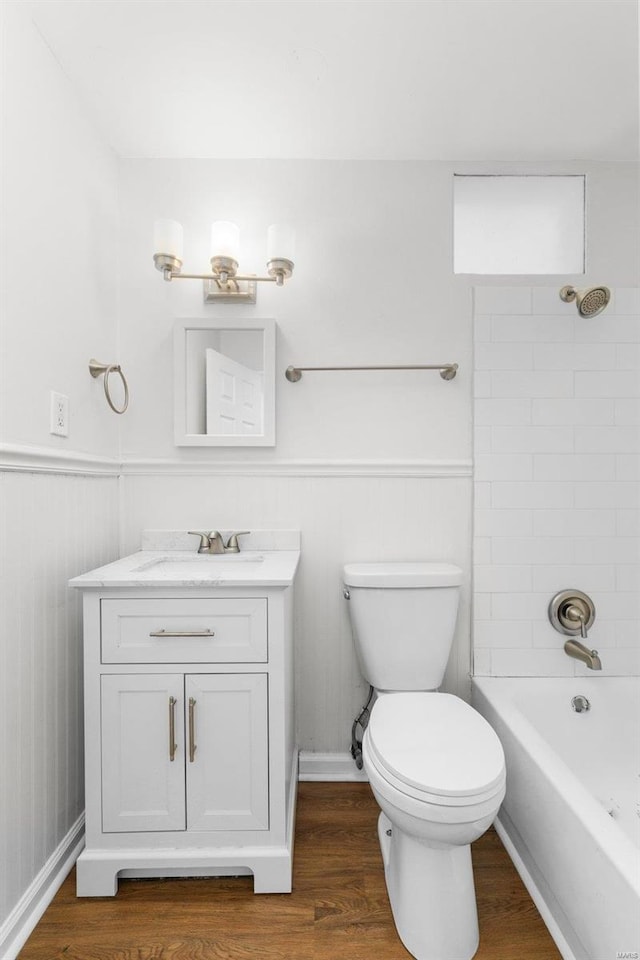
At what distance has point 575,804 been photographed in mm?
1105

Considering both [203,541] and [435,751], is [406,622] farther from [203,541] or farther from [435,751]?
[203,541]

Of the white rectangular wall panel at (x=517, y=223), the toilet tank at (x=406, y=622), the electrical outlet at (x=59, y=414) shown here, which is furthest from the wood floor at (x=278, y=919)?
the white rectangular wall panel at (x=517, y=223)

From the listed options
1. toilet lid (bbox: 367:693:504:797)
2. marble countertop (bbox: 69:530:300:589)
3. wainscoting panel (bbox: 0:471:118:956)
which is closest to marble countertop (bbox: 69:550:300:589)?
marble countertop (bbox: 69:530:300:589)

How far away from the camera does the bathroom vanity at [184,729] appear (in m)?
1.27

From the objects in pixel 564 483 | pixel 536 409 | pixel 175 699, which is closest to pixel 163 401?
pixel 175 699

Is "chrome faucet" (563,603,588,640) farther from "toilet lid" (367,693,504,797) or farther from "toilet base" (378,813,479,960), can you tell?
"toilet base" (378,813,479,960)

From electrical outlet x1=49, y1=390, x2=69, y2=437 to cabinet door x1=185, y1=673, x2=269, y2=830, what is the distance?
0.77 meters

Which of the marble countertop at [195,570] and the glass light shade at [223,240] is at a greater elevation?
the glass light shade at [223,240]

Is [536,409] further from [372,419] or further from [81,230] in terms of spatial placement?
[81,230]

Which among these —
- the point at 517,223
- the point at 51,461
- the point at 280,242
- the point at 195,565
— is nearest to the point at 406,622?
the point at 195,565

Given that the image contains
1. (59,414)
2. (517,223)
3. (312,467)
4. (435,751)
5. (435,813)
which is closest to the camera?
(435,813)

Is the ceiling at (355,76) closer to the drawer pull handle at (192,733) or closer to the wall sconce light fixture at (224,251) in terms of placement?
the wall sconce light fixture at (224,251)

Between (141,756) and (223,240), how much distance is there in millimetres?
1547

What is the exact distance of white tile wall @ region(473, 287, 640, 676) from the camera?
1.77 m
